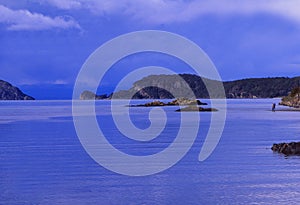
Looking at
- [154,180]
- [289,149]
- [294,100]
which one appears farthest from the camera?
[294,100]

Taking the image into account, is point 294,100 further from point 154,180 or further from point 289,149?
point 154,180

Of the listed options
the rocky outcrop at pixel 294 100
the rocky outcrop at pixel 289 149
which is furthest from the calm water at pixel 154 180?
the rocky outcrop at pixel 294 100

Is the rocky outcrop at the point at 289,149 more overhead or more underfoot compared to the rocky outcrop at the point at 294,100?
more underfoot

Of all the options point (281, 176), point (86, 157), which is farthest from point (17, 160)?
point (281, 176)

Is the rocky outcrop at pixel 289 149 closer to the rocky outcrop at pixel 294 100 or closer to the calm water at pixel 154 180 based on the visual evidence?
the calm water at pixel 154 180

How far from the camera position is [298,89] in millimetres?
127625

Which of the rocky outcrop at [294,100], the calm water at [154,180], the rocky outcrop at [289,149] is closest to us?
the calm water at [154,180]

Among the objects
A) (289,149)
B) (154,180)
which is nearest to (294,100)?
(289,149)

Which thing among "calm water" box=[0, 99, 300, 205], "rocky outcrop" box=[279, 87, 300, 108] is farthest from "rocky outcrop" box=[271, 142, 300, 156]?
"rocky outcrop" box=[279, 87, 300, 108]

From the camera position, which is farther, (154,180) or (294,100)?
(294,100)

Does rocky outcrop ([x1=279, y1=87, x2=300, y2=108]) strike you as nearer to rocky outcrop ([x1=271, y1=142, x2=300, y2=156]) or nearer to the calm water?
rocky outcrop ([x1=271, y1=142, x2=300, y2=156])

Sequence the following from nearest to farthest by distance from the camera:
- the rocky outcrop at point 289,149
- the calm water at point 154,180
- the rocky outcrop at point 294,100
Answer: the calm water at point 154,180, the rocky outcrop at point 289,149, the rocky outcrop at point 294,100

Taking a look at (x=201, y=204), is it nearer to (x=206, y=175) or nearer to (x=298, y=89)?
(x=206, y=175)

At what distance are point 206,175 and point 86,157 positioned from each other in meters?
8.75
